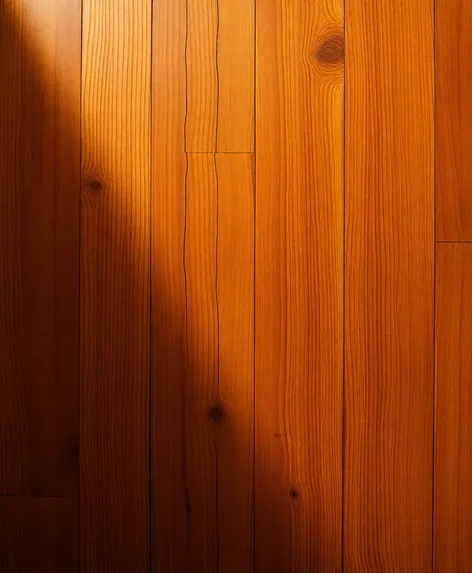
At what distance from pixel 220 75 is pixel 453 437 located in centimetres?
62

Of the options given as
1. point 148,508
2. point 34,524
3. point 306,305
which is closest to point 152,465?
point 148,508

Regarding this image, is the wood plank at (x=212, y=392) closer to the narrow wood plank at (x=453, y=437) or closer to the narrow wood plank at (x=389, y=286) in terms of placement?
the narrow wood plank at (x=389, y=286)

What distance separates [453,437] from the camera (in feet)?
2.42

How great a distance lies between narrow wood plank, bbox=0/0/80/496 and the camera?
30.4 inches

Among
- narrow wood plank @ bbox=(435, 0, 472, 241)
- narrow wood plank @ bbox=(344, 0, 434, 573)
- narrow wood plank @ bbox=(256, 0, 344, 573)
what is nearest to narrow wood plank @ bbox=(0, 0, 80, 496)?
narrow wood plank @ bbox=(256, 0, 344, 573)

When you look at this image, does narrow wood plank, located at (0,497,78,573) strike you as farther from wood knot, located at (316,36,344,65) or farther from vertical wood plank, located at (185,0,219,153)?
wood knot, located at (316,36,344,65)

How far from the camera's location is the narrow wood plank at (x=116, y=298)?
0.76 meters

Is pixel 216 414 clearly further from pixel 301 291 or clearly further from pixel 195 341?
pixel 301 291

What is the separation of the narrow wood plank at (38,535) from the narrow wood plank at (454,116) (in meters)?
0.70

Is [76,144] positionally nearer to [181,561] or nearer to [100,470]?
[100,470]

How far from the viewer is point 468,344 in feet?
2.42

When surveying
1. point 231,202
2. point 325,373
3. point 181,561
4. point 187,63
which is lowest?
point 181,561

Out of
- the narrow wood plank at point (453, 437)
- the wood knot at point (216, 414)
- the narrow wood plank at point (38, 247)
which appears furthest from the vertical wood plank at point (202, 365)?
the narrow wood plank at point (453, 437)

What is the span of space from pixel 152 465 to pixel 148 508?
63mm
